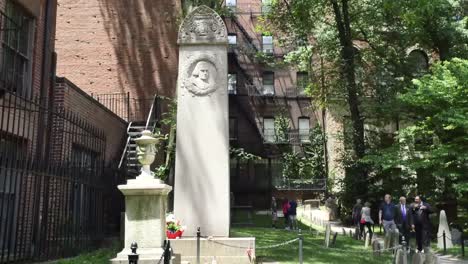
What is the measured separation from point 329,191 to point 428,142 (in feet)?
39.0

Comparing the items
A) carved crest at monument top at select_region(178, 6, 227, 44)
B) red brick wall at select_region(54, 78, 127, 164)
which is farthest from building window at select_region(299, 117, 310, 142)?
carved crest at monument top at select_region(178, 6, 227, 44)

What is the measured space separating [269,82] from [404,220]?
29.6 meters

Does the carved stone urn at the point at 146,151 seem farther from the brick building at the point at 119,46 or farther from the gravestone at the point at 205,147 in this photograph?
the brick building at the point at 119,46

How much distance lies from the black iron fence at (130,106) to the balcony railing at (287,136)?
19.7m

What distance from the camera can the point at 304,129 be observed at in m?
41.9

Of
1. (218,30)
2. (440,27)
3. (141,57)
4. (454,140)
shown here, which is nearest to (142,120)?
(141,57)

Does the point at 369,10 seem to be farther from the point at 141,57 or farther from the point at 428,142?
the point at 141,57

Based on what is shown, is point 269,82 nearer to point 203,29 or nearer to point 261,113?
point 261,113

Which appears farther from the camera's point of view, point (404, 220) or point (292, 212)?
point (292, 212)

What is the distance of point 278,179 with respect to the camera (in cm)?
3906

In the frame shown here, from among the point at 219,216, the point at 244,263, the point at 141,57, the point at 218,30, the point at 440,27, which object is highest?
the point at 440,27

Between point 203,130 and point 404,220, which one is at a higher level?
point 203,130

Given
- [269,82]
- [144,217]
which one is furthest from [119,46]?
[269,82]

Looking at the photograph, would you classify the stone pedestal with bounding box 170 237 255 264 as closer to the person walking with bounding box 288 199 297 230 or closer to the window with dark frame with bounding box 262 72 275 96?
the person walking with bounding box 288 199 297 230
